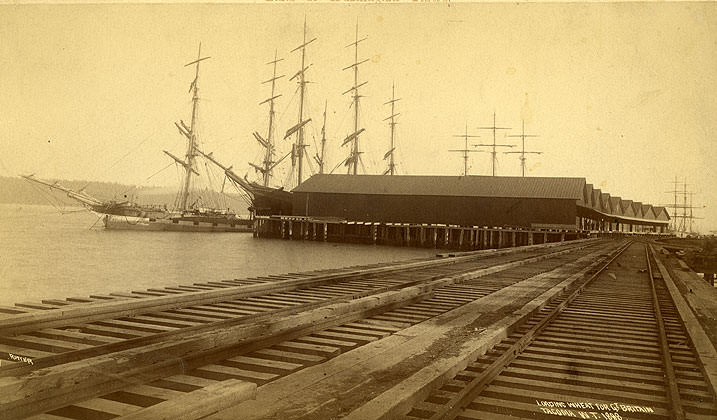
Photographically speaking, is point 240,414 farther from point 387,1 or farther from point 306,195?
point 306,195

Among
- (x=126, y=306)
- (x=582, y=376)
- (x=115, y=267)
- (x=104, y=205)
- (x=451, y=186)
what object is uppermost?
(x=451, y=186)

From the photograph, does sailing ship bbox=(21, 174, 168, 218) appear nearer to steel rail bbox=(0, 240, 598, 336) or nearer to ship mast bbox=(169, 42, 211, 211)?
ship mast bbox=(169, 42, 211, 211)

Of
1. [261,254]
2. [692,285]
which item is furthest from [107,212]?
[692,285]

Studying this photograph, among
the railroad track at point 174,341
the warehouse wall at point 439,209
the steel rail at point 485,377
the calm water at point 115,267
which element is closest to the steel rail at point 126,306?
the railroad track at point 174,341

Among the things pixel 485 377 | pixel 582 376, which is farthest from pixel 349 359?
pixel 582 376

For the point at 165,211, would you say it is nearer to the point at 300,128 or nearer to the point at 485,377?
the point at 300,128

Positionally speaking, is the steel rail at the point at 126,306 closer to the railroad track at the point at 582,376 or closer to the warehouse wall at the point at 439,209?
the railroad track at the point at 582,376

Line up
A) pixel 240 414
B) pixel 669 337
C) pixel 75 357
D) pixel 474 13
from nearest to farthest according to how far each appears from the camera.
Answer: pixel 240 414, pixel 75 357, pixel 669 337, pixel 474 13

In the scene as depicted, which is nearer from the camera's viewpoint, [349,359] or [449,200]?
[349,359]
